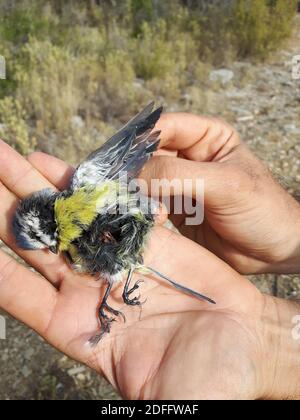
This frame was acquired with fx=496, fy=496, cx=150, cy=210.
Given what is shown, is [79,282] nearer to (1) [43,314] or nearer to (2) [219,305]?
(1) [43,314]

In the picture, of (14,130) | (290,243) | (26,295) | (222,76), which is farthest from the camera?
(222,76)

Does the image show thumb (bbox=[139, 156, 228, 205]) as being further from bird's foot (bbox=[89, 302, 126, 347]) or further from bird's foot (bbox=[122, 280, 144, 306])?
bird's foot (bbox=[89, 302, 126, 347])

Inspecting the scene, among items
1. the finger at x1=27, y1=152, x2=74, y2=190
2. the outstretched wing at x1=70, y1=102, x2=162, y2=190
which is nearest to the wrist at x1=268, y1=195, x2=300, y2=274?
the outstretched wing at x1=70, y1=102, x2=162, y2=190

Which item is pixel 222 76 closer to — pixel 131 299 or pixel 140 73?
pixel 140 73

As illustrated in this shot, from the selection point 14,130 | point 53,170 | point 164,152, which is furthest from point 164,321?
point 14,130

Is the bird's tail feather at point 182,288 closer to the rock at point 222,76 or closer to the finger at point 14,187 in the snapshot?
the finger at point 14,187
